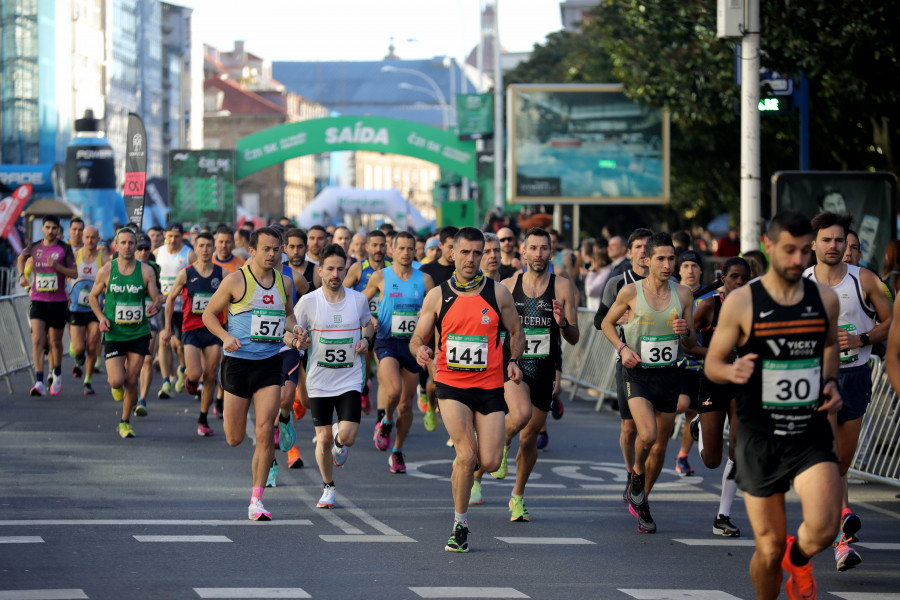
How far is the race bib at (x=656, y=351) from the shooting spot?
954cm

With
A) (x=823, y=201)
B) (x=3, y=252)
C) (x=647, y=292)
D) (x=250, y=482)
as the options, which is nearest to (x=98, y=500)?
(x=250, y=482)

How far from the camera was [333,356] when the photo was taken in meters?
10.6

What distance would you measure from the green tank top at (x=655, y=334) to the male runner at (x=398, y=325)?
10.7ft

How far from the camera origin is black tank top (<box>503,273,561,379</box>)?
1022cm

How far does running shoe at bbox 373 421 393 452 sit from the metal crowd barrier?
6.52 meters

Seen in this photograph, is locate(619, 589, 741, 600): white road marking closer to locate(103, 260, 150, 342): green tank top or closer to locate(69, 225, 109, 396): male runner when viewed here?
locate(103, 260, 150, 342): green tank top

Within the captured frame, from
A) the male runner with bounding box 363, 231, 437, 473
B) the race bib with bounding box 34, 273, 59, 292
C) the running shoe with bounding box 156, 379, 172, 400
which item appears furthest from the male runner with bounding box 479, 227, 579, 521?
the race bib with bounding box 34, 273, 59, 292

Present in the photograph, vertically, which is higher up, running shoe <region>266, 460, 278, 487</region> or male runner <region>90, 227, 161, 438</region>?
male runner <region>90, 227, 161, 438</region>

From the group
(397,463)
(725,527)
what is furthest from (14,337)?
(725,527)

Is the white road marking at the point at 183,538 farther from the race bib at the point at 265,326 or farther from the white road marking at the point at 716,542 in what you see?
the white road marking at the point at 716,542

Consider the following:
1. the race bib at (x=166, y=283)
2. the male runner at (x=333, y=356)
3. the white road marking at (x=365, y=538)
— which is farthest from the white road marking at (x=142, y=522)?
the race bib at (x=166, y=283)

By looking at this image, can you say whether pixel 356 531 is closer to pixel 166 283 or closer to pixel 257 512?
pixel 257 512

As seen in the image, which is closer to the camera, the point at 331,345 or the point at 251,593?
the point at 251,593

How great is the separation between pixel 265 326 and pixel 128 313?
438 cm
